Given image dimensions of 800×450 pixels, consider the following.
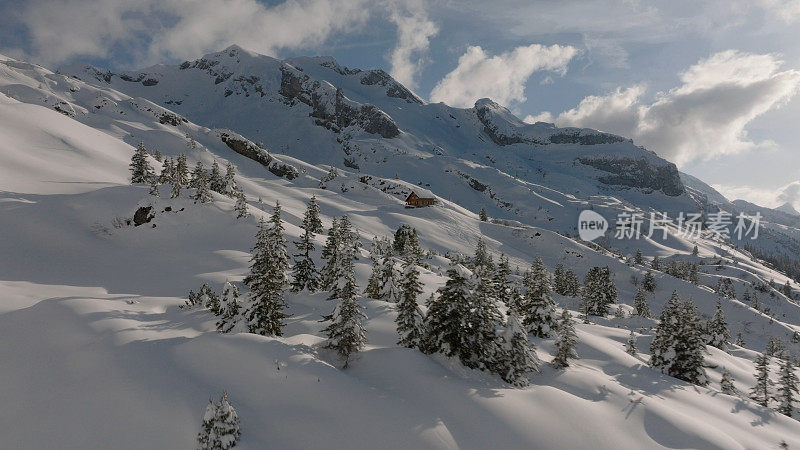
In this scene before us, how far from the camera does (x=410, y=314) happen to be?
2338 cm

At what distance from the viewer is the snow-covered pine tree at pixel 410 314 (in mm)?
22906

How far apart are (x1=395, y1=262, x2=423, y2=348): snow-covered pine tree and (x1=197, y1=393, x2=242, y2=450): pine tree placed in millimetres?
12112

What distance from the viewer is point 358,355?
20969 mm

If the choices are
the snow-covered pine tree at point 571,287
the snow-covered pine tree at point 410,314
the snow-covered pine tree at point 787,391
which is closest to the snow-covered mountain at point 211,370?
the snow-covered pine tree at point 410,314

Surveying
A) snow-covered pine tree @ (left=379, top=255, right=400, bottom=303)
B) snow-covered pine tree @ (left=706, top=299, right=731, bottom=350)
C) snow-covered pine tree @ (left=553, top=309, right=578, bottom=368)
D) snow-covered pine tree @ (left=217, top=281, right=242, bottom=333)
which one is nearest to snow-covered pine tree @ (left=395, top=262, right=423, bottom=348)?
snow-covered pine tree @ (left=217, top=281, right=242, bottom=333)

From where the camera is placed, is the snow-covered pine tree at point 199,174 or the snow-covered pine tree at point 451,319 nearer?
the snow-covered pine tree at point 451,319

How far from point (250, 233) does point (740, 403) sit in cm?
4881

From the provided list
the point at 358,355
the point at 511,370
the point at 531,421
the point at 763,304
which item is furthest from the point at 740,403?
the point at 763,304

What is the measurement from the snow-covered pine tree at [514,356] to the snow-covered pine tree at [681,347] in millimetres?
19498

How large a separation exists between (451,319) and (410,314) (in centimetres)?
288

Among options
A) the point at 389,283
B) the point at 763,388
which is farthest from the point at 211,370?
the point at 763,388

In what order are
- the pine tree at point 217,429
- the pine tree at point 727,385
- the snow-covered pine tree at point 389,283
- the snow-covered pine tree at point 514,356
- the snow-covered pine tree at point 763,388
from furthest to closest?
the snow-covered pine tree at point 389,283, the snow-covered pine tree at point 763,388, the pine tree at point 727,385, the snow-covered pine tree at point 514,356, the pine tree at point 217,429

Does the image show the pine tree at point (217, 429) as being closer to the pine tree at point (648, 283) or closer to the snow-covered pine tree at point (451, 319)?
the snow-covered pine tree at point (451, 319)

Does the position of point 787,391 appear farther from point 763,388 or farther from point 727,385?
point 727,385
